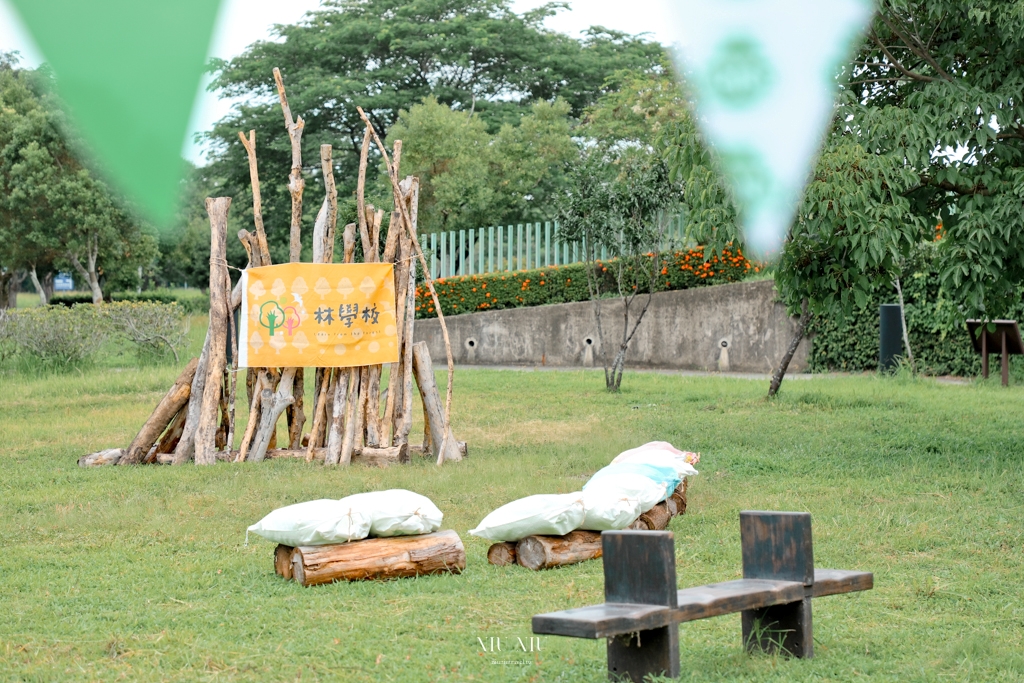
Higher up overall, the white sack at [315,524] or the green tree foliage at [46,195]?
the green tree foliage at [46,195]

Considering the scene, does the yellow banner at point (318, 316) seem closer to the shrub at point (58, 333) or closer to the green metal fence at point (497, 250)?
Result: the shrub at point (58, 333)

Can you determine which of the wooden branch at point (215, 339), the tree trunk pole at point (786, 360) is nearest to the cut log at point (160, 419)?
the wooden branch at point (215, 339)

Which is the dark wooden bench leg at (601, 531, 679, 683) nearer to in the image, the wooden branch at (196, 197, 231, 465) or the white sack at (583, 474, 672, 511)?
the white sack at (583, 474, 672, 511)

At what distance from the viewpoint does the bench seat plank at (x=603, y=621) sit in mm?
3117

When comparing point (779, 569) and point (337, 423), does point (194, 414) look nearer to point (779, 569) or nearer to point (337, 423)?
point (337, 423)

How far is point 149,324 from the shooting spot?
1789cm

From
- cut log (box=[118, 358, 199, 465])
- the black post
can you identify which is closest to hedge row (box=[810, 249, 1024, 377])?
the black post

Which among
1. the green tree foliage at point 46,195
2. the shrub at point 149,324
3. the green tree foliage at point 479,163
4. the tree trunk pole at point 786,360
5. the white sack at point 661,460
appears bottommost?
the white sack at point 661,460

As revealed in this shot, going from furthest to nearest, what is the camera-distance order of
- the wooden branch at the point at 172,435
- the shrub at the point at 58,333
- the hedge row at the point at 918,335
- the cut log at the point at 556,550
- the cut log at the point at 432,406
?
the shrub at the point at 58,333, the hedge row at the point at 918,335, the wooden branch at the point at 172,435, the cut log at the point at 432,406, the cut log at the point at 556,550

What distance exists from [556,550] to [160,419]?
183 inches

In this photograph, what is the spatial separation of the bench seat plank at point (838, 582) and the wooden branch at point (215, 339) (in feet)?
19.4

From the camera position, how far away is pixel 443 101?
2559 centimetres

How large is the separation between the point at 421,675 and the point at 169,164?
2488 mm

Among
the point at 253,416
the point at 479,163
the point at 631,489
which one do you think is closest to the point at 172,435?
the point at 253,416
